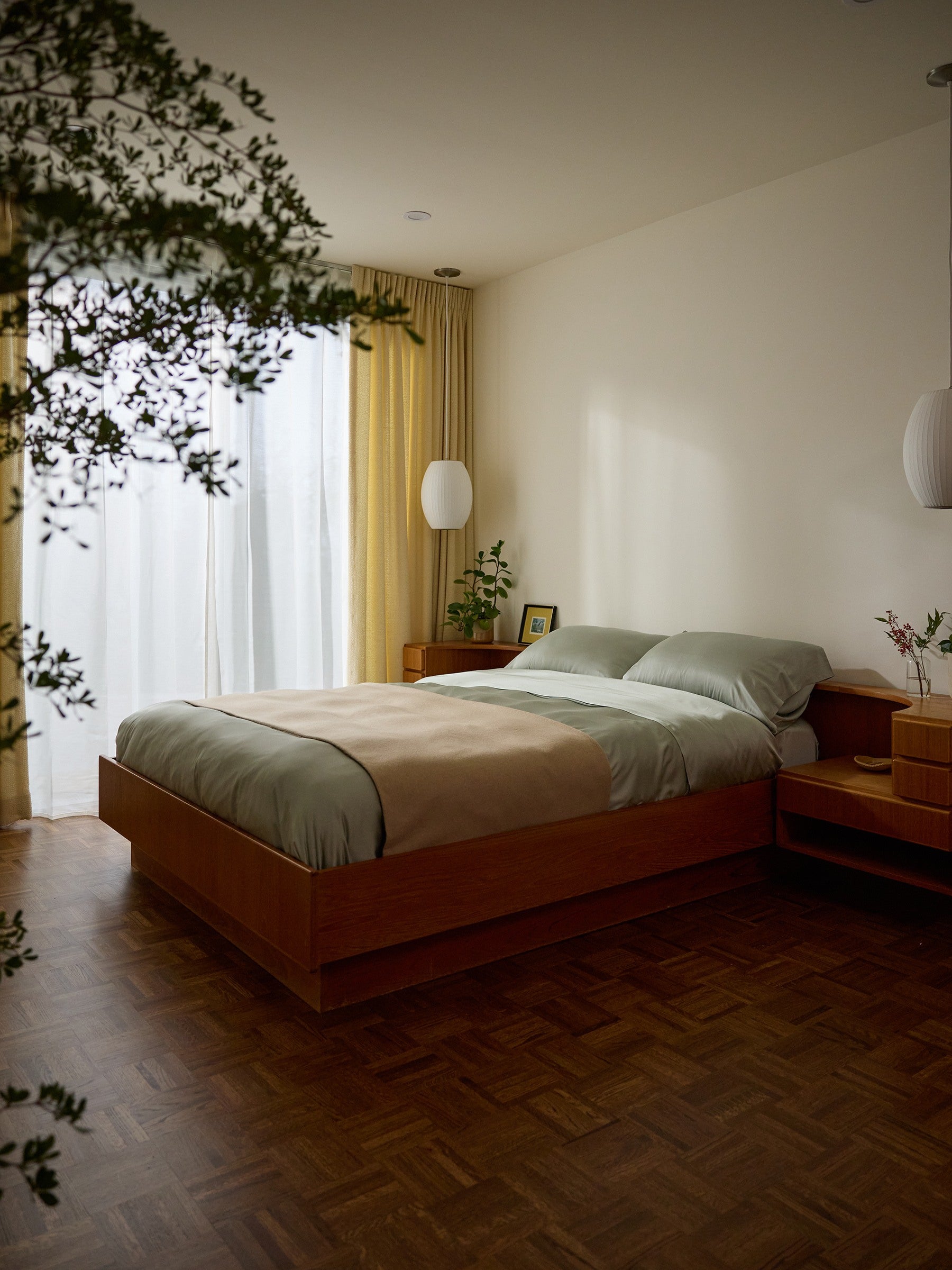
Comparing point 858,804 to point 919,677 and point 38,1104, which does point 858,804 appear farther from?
point 38,1104

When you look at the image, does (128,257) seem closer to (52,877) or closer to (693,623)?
(52,877)

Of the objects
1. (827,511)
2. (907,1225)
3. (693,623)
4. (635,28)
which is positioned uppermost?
(635,28)

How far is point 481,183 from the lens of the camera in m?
4.07

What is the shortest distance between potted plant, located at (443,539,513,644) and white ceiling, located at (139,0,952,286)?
1906mm

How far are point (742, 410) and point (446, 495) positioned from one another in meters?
1.67

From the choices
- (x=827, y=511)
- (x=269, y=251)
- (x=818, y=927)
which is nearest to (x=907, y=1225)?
(x=818, y=927)

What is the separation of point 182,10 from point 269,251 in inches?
91.4

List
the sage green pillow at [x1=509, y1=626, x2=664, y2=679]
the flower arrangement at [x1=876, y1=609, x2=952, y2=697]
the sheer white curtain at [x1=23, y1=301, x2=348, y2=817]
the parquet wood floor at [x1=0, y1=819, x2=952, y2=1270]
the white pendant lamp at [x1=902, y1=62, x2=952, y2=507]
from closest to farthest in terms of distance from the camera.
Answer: the parquet wood floor at [x1=0, y1=819, x2=952, y2=1270] → the white pendant lamp at [x1=902, y1=62, x2=952, y2=507] → the flower arrangement at [x1=876, y1=609, x2=952, y2=697] → the sage green pillow at [x1=509, y1=626, x2=664, y2=679] → the sheer white curtain at [x1=23, y1=301, x2=348, y2=817]

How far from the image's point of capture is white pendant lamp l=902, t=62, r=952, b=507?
3.16 metres

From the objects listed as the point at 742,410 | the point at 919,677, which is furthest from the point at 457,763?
the point at 742,410

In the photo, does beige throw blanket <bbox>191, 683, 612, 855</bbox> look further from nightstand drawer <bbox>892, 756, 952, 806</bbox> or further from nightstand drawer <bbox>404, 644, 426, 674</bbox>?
nightstand drawer <bbox>404, 644, 426, 674</bbox>

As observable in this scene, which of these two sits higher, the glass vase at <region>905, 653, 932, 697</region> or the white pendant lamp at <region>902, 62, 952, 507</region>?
the white pendant lamp at <region>902, 62, 952, 507</region>

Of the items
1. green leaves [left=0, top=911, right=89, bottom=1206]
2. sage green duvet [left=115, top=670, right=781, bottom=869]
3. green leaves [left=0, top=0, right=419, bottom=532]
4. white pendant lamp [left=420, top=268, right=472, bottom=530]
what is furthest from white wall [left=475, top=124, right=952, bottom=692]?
green leaves [left=0, top=911, right=89, bottom=1206]

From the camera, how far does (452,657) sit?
5422mm
